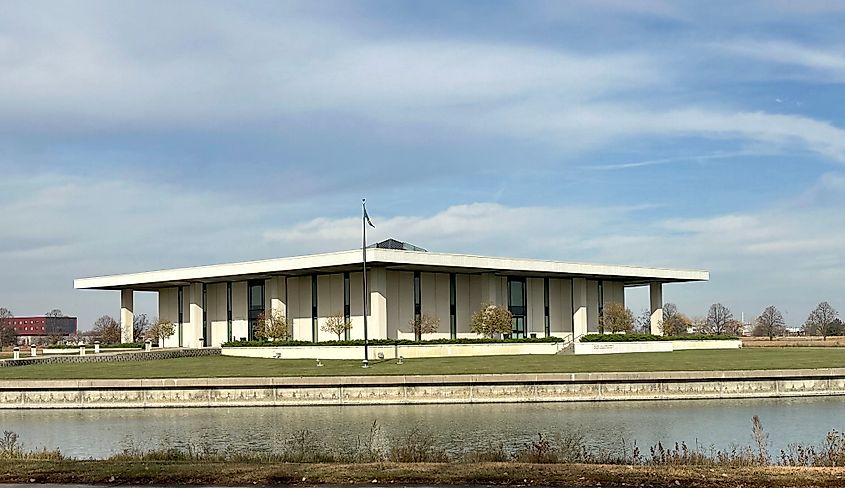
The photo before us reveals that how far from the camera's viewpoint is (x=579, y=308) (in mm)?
Result: 74625

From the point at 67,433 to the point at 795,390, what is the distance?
80.2ft

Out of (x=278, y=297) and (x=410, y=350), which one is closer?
(x=410, y=350)

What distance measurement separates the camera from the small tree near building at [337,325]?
6129cm

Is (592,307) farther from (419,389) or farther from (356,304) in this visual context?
(419,389)

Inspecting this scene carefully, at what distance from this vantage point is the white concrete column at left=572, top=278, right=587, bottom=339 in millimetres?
74312

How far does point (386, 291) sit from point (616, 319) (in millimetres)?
19833

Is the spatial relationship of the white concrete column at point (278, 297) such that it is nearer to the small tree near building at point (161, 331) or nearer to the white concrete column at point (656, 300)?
the small tree near building at point (161, 331)

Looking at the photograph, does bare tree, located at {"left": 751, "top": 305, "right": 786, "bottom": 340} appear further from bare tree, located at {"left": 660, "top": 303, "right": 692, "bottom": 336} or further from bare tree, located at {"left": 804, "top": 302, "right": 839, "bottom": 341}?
bare tree, located at {"left": 660, "top": 303, "right": 692, "bottom": 336}

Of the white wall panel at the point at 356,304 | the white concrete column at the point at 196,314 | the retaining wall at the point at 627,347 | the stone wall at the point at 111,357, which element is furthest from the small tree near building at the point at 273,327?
the retaining wall at the point at 627,347

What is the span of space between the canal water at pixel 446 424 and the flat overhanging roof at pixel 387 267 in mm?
26499

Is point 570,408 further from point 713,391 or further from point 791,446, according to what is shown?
point 791,446

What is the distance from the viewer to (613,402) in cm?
3145


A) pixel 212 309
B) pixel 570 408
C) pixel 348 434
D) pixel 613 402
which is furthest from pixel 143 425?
pixel 212 309

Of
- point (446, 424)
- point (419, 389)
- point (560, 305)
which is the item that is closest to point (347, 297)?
point (560, 305)
